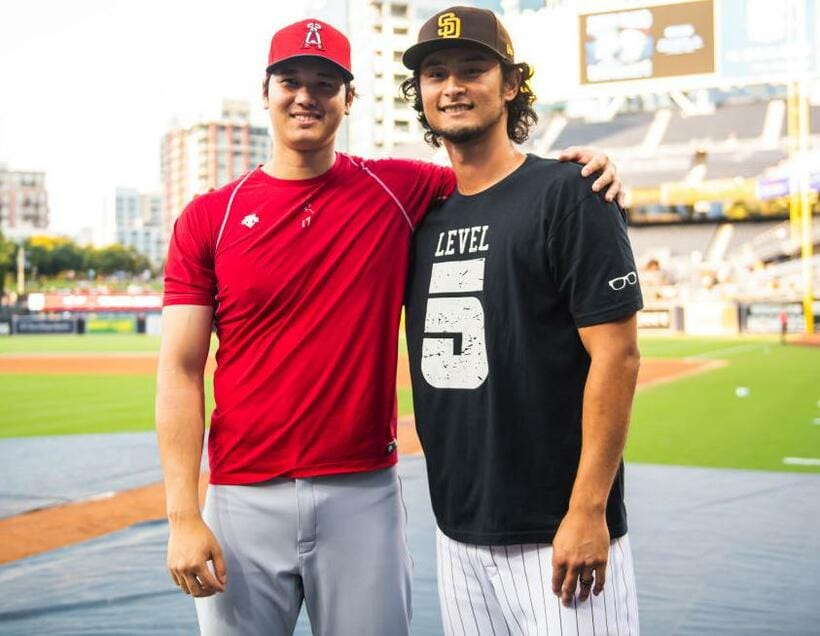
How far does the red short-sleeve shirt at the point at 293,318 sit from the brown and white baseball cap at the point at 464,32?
52cm

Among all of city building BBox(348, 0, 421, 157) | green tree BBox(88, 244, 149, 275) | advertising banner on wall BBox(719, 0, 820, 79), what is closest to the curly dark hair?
advertising banner on wall BBox(719, 0, 820, 79)

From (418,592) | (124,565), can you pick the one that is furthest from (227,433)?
(124,565)

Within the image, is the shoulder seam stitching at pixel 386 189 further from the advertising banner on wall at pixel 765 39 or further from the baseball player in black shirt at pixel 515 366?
the advertising banner on wall at pixel 765 39

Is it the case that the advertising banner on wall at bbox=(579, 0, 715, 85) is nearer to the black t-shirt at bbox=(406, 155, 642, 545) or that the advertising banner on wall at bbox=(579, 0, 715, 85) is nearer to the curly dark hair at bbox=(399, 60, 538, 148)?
the curly dark hair at bbox=(399, 60, 538, 148)

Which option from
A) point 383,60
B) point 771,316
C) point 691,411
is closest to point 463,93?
point 691,411

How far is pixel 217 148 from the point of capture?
5846 inches

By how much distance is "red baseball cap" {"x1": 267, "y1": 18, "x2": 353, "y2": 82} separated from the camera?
260 cm

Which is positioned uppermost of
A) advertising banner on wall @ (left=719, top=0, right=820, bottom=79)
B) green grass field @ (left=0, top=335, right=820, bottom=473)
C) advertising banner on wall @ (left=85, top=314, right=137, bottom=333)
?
advertising banner on wall @ (left=719, top=0, right=820, bottom=79)

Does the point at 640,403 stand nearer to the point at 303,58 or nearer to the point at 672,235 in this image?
the point at 303,58

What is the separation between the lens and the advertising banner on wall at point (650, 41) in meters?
25.3

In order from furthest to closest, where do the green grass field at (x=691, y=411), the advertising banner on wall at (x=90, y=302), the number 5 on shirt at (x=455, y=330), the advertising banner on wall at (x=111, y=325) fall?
1. the advertising banner on wall at (x=90, y=302)
2. the advertising banner on wall at (x=111, y=325)
3. the green grass field at (x=691, y=411)
4. the number 5 on shirt at (x=455, y=330)

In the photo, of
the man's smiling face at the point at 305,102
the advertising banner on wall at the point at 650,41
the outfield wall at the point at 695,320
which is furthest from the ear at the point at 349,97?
the outfield wall at the point at 695,320

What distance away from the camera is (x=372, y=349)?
260 centimetres

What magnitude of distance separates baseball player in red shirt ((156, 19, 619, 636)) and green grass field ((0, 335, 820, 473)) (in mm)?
6602
